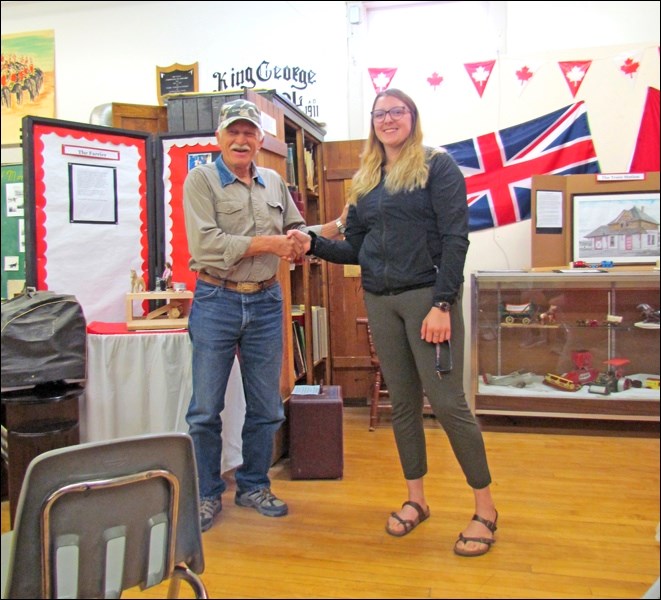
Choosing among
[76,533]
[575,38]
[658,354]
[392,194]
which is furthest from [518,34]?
[76,533]

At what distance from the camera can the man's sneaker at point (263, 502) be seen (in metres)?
1.33

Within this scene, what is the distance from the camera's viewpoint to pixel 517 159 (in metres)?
1.00

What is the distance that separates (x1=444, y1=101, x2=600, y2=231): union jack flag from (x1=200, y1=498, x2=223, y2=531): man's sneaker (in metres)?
0.87

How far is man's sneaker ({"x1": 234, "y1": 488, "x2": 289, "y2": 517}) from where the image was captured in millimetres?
1328

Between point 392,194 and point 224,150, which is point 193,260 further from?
point 392,194

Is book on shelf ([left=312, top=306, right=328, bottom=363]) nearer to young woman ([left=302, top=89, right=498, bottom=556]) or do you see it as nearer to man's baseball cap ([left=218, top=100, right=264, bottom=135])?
young woman ([left=302, top=89, right=498, bottom=556])

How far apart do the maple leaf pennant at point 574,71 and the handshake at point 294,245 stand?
0.59 meters

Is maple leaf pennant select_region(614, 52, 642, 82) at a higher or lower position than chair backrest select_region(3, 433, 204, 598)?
higher

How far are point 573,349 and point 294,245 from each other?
642 mm

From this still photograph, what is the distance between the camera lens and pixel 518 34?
3.02ft

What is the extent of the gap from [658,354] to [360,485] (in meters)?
0.83

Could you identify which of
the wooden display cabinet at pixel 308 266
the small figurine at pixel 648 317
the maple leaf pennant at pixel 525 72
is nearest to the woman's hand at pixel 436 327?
the wooden display cabinet at pixel 308 266

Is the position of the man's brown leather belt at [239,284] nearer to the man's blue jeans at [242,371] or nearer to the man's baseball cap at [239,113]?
the man's blue jeans at [242,371]

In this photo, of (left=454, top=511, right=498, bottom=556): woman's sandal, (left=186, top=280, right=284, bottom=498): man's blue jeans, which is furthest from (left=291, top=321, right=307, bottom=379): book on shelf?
(left=454, top=511, right=498, bottom=556): woman's sandal
